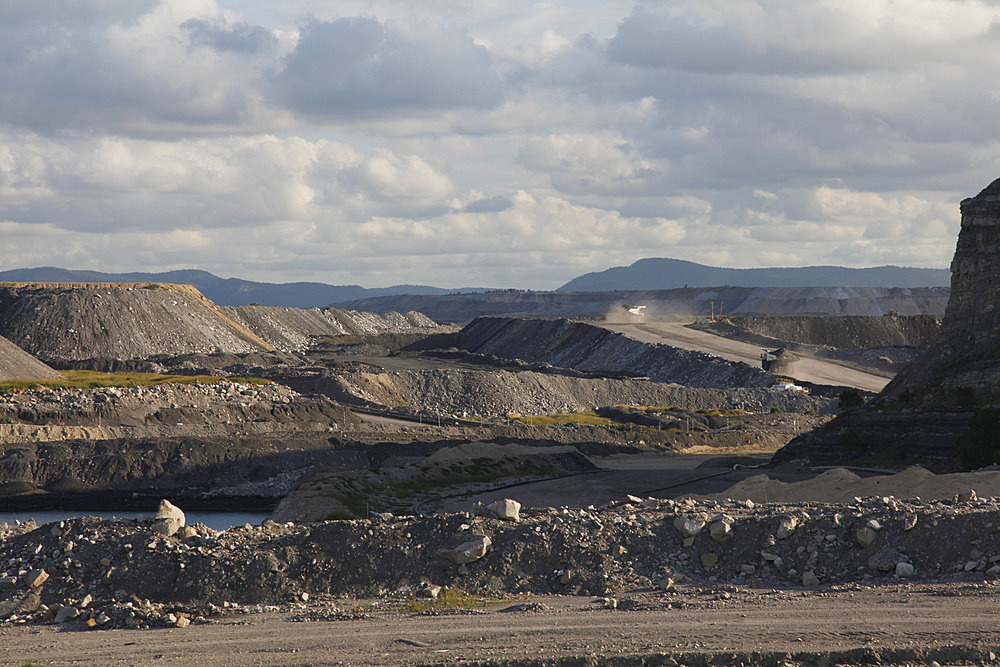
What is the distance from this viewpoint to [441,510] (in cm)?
4450

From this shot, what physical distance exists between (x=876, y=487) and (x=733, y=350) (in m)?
87.2

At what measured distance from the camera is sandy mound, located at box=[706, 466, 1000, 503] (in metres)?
31.4

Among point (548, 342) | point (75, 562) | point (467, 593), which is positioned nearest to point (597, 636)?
point (467, 593)

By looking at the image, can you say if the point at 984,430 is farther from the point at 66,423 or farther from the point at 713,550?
the point at 66,423

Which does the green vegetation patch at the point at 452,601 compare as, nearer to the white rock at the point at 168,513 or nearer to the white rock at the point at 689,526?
the white rock at the point at 689,526

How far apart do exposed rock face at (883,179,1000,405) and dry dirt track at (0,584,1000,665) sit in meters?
33.3

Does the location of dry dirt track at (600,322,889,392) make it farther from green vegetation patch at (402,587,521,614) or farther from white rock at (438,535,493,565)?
green vegetation patch at (402,587,521,614)

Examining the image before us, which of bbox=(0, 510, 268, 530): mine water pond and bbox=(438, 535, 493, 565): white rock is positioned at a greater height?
bbox=(438, 535, 493, 565): white rock

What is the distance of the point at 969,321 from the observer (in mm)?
53938

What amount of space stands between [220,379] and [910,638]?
251 ft

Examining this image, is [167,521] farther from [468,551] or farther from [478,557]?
[478,557]

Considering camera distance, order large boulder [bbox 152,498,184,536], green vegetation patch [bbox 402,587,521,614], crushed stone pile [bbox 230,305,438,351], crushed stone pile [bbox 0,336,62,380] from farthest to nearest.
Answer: crushed stone pile [bbox 230,305,438,351] < crushed stone pile [bbox 0,336,62,380] < large boulder [bbox 152,498,184,536] < green vegetation patch [bbox 402,587,521,614]

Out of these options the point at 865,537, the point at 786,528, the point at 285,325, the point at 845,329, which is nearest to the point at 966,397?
the point at 865,537

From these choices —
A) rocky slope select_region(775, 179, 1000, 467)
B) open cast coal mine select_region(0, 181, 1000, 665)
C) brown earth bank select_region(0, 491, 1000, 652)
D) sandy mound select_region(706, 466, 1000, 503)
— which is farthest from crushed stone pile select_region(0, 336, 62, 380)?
sandy mound select_region(706, 466, 1000, 503)
